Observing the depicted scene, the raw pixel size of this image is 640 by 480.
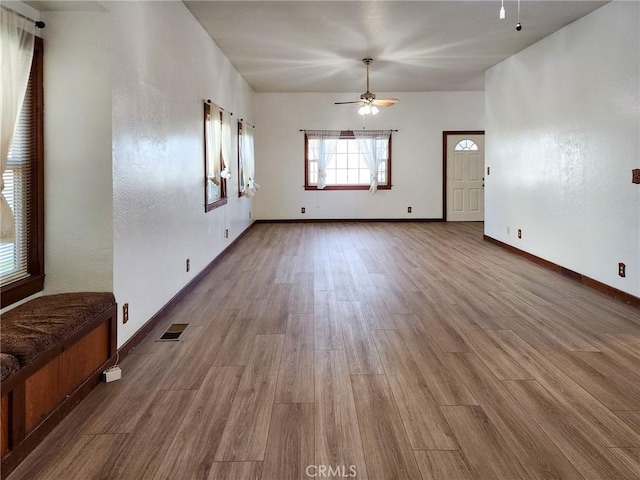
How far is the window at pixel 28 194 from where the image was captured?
2689 millimetres

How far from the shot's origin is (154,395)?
262 cm

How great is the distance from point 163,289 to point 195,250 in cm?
119

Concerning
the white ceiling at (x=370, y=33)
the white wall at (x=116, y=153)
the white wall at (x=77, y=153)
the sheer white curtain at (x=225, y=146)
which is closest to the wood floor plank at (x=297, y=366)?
the white wall at (x=116, y=153)

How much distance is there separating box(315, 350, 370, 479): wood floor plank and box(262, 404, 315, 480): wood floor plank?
4cm

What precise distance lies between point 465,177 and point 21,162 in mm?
9620

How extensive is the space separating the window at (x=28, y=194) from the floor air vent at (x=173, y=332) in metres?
0.93

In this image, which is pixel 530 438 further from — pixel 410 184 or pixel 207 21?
pixel 410 184

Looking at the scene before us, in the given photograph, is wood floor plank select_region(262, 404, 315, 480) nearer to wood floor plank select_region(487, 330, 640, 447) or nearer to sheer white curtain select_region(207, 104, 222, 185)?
wood floor plank select_region(487, 330, 640, 447)

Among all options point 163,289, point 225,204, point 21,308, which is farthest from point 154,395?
point 225,204

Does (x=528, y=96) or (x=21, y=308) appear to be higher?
(x=528, y=96)

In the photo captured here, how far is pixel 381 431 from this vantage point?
2.24 meters

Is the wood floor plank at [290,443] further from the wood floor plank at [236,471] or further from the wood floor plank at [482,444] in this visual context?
the wood floor plank at [482,444]

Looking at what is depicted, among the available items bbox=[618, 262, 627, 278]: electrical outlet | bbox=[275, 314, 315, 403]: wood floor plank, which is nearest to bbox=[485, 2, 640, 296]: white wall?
A: bbox=[618, 262, 627, 278]: electrical outlet

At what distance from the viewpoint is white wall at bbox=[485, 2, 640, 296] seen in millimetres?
4453
